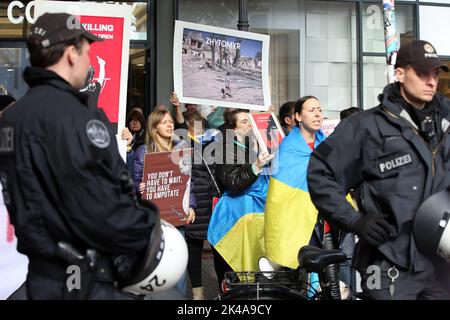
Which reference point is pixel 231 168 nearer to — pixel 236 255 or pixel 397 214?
pixel 236 255

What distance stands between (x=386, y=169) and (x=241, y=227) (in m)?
2.91

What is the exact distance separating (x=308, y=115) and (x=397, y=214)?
8.85 feet

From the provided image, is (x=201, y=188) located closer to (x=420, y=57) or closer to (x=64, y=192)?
(x=420, y=57)

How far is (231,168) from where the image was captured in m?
6.34

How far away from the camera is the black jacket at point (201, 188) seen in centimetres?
672

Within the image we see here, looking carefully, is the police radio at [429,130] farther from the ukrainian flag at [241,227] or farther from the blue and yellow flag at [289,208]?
the ukrainian flag at [241,227]

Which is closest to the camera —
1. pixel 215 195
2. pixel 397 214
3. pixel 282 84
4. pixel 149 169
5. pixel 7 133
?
pixel 7 133

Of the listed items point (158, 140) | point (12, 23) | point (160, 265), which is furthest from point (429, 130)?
point (12, 23)

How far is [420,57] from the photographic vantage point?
3631 millimetres

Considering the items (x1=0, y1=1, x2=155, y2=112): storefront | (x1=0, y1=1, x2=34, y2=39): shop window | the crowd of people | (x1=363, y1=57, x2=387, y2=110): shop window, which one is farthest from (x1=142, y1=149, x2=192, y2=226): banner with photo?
(x1=363, y1=57, x2=387, y2=110): shop window

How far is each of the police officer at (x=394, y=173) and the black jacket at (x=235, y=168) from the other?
2.47 meters

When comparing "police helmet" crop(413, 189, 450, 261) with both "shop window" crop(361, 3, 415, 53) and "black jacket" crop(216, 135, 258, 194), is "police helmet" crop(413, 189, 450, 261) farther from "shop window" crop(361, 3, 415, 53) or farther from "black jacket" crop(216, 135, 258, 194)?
"shop window" crop(361, 3, 415, 53)

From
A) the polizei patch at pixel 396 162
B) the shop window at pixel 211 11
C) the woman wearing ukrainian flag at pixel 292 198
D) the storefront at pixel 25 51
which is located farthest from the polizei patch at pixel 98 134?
the shop window at pixel 211 11

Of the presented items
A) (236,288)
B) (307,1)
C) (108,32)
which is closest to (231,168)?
(108,32)
